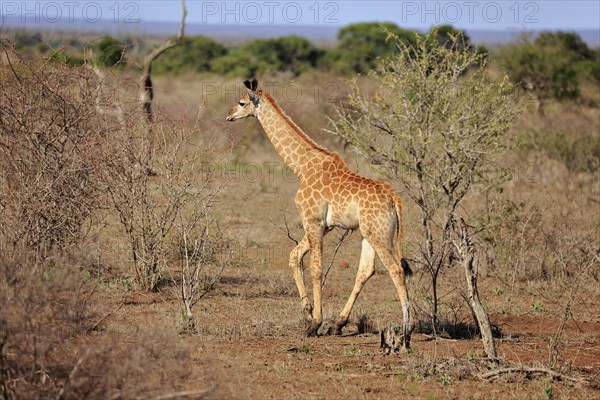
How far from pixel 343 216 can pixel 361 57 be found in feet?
118

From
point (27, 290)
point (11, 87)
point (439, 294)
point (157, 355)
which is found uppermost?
point (11, 87)

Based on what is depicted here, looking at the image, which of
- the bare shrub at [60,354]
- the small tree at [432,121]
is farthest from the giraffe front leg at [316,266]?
the bare shrub at [60,354]

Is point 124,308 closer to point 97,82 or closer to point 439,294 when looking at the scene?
point 97,82

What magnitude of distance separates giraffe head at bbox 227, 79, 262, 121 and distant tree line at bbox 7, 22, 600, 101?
20.6 metres

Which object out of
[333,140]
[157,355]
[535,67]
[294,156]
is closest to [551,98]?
[535,67]

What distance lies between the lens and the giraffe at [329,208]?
30.0 feet

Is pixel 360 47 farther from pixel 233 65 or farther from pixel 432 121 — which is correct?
pixel 432 121

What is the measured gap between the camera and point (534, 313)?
1120 centimetres

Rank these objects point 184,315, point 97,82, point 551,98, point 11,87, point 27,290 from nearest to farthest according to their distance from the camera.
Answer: point 27,290 → point 184,315 → point 11,87 → point 97,82 → point 551,98

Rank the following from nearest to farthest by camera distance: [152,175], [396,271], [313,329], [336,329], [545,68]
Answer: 1. [396,271]
2. [313,329]
3. [336,329]
4. [152,175]
5. [545,68]

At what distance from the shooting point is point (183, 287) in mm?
9102

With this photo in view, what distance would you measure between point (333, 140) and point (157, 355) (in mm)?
19651

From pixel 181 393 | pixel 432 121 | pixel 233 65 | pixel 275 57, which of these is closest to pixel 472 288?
pixel 181 393

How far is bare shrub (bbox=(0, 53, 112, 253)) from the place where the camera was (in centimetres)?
904
